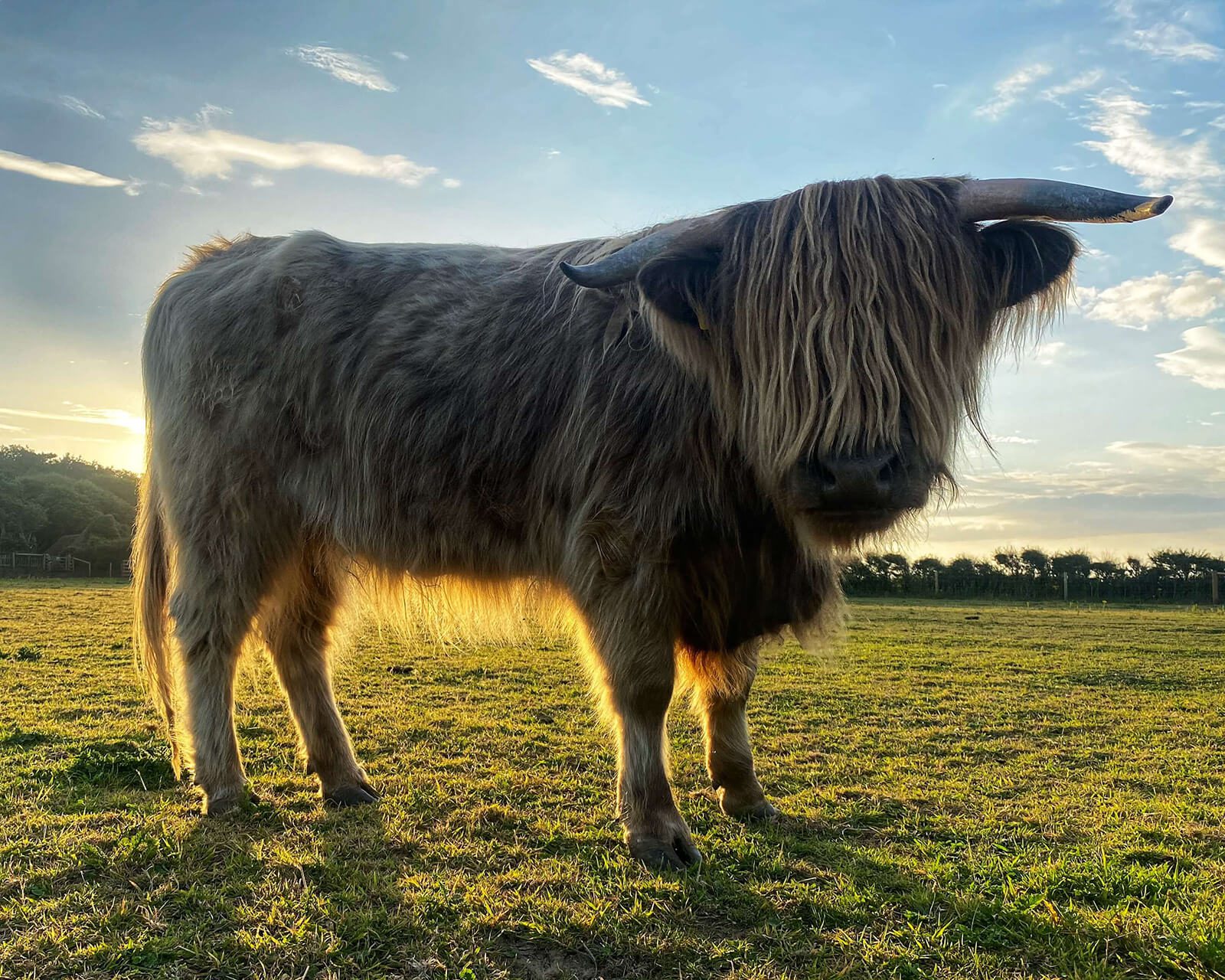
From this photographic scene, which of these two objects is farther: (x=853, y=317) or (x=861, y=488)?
(x=853, y=317)

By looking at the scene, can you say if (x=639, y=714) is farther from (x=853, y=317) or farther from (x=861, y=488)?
(x=853, y=317)

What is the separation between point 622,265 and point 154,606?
10.6 feet

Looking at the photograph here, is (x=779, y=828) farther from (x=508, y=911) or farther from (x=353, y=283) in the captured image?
(x=353, y=283)

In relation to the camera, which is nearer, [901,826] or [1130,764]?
[901,826]

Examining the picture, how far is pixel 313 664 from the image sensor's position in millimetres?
4488

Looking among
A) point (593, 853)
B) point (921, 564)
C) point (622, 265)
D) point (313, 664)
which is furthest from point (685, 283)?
point (921, 564)

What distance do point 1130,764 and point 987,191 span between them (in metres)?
3.99

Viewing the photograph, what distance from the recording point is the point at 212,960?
2.32m

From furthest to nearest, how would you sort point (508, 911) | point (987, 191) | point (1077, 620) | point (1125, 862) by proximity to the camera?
1. point (1077, 620)
2. point (1125, 862)
3. point (987, 191)
4. point (508, 911)

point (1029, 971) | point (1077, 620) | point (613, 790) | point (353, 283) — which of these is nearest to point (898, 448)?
point (1029, 971)

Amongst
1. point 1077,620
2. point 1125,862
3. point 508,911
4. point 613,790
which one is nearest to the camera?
point 508,911

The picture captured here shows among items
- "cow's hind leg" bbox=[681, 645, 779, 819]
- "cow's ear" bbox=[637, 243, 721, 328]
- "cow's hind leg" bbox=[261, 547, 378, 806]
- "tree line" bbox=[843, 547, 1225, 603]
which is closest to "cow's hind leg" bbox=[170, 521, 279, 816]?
"cow's hind leg" bbox=[261, 547, 378, 806]

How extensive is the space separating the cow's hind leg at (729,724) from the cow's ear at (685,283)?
1467 millimetres

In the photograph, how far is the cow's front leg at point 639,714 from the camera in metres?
3.20
